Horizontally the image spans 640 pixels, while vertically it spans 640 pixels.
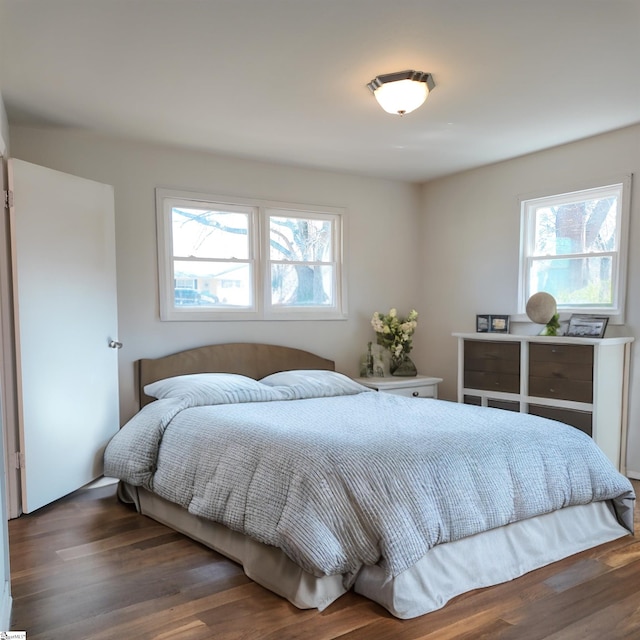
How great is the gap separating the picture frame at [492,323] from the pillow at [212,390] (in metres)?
1.87

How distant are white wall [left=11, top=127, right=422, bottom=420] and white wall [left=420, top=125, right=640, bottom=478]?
0.78 ft

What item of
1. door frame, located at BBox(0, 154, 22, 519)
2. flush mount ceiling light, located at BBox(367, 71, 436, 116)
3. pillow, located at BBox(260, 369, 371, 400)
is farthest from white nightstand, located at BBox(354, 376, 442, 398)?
door frame, located at BBox(0, 154, 22, 519)

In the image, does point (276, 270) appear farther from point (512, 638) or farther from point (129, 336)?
point (512, 638)

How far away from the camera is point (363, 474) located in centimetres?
221

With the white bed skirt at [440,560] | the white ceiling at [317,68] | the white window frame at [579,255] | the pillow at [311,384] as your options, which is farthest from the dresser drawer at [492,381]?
the white ceiling at [317,68]

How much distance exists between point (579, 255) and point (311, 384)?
7.05 ft

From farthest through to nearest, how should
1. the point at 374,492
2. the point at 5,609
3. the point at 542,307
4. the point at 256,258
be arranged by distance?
the point at 256,258 → the point at 542,307 → the point at 374,492 → the point at 5,609

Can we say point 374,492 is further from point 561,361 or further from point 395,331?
point 395,331

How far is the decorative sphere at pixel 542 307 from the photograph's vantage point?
4.03 meters

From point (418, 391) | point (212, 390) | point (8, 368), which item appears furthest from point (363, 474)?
point (418, 391)

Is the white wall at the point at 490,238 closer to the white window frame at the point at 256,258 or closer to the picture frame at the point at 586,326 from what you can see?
the picture frame at the point at 586,326

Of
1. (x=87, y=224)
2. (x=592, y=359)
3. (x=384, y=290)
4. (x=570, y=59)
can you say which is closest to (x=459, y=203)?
(x=384, y=290)

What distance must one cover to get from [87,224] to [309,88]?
157 cm

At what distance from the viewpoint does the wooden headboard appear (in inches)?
159
